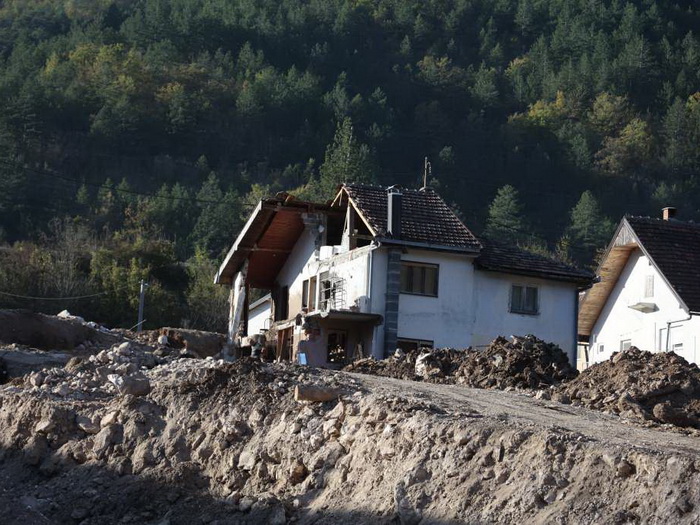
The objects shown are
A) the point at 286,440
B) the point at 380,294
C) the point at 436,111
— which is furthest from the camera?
the point at 436,111

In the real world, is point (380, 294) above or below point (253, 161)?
below

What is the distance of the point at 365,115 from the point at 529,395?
10273cm

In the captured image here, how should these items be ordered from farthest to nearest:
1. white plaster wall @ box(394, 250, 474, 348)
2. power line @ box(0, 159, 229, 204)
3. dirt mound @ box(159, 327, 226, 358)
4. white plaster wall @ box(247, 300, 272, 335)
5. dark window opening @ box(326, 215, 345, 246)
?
power line @ box(0, 159, 229, 204)
white plaster wall @ box(247, 300, 272, 335)
dark window opening @ box(326, 215, 345, 246)
dirt mound @ box(159, 327, 226, 358)
white plaster wall @ box(394, 250, 474, 348)

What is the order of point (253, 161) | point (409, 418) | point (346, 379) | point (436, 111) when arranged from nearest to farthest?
point (409, 418) → point (346, 379) → point (253, 161) → point (436, 111)

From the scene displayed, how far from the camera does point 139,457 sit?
58.4ft

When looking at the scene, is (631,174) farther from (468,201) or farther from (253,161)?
(253,161)

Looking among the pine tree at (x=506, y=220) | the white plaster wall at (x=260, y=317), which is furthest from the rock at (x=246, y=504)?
the pine tree at (x=506, y=220)

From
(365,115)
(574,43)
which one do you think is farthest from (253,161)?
(574,43)

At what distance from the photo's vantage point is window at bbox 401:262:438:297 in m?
36.4

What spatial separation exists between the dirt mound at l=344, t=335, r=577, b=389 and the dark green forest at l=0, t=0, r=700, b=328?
4371cm

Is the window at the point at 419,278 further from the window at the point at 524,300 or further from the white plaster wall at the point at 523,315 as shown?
the window at the point at 524,300

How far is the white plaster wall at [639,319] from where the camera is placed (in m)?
36.3

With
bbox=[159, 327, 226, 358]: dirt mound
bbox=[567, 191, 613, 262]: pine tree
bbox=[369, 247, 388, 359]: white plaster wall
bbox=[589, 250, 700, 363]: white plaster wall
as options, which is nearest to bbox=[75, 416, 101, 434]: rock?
bbox=[369, 247, 388, 359]: white plaster wall

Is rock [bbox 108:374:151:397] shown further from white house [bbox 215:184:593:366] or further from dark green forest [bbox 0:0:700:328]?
dark green forest [bbox 0:0:700:328]
